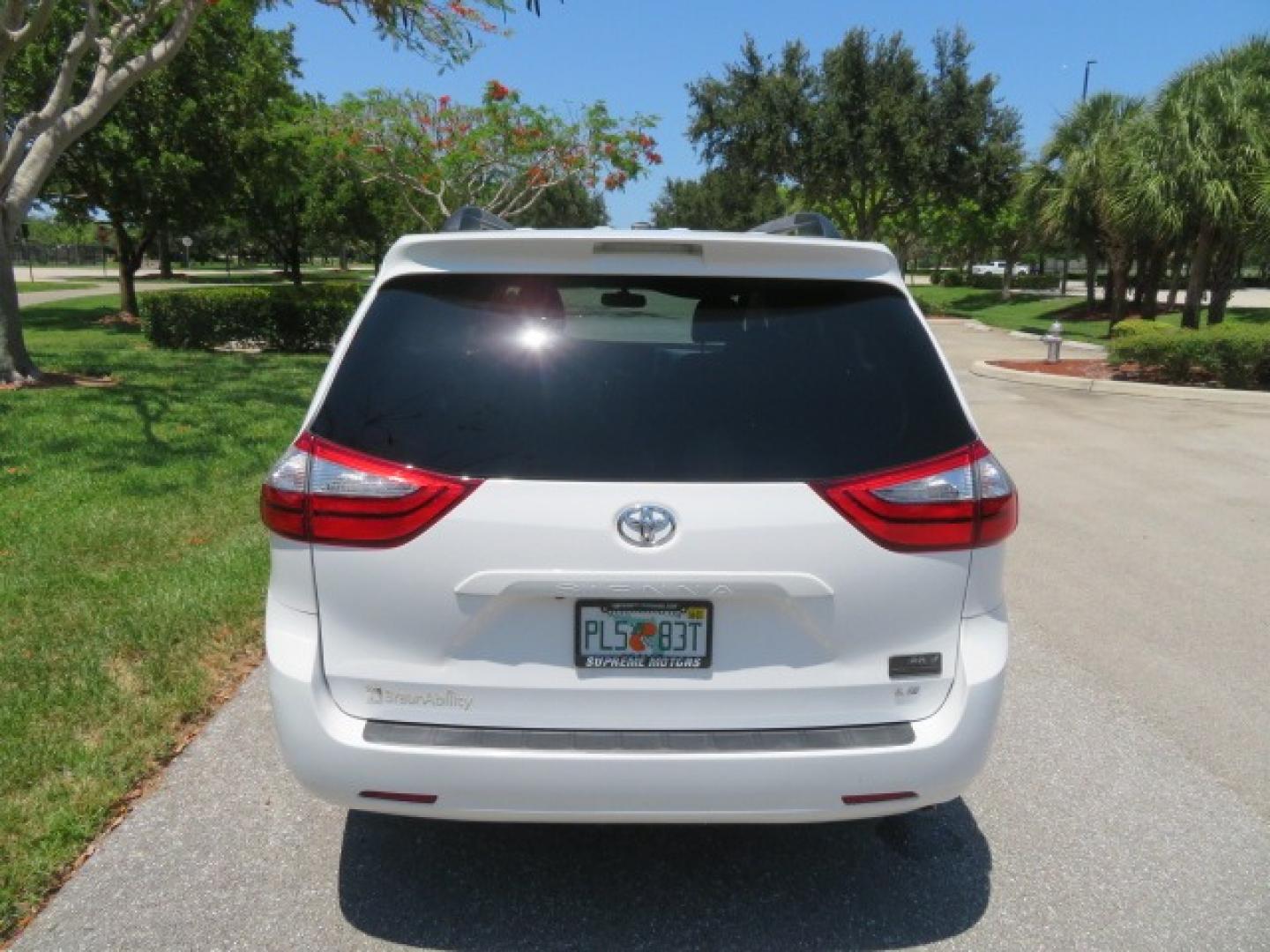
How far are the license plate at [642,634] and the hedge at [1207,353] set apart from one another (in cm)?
1484

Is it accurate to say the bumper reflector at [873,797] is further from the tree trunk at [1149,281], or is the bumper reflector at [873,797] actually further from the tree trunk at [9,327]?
the tree trunk at [1149,281]

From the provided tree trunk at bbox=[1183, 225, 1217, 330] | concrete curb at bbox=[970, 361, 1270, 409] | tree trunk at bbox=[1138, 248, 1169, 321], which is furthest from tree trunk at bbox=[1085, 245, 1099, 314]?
concrete curb at bbox=[970, 361, 1270, 409]

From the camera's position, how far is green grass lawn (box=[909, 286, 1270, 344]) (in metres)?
29.3

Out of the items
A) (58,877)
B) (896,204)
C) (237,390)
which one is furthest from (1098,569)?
(896,204)

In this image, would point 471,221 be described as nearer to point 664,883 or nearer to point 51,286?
point 664,883

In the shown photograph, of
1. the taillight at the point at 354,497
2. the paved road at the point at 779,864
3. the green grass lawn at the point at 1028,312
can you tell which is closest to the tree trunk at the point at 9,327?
the paved road at the point at 779,864

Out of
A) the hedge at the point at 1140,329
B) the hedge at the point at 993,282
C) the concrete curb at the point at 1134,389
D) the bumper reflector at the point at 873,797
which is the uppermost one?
the bumper reflector at the point at 873,797

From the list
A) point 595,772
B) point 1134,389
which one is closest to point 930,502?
point 595,772

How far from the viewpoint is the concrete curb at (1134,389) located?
13.6m

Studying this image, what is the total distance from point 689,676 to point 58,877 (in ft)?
6.36

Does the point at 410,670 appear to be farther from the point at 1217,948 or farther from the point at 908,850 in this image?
the point at 1217,948

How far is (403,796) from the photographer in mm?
2330

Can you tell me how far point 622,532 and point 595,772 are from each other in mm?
576

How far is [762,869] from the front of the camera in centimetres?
291
